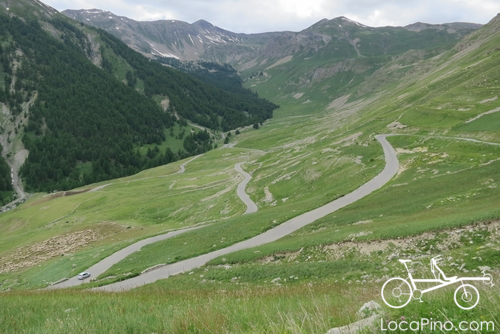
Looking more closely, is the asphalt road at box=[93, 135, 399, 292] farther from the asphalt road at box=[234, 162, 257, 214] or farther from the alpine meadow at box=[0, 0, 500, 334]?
the asphalt road at box=[234, 162, 257, 214]

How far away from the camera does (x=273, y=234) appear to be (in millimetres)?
37750

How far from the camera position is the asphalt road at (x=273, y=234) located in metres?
30.7

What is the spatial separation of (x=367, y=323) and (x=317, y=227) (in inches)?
1215

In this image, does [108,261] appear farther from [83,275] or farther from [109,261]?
[83,275]

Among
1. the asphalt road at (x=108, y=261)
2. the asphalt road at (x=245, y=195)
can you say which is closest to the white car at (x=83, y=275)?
the asphalt road at (x=108, y=261)

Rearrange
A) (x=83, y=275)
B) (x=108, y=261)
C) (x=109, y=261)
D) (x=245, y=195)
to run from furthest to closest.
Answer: (x=245, y=195) < (x=108, y=261) < (x=109, y=261) < (x=83, y=275)

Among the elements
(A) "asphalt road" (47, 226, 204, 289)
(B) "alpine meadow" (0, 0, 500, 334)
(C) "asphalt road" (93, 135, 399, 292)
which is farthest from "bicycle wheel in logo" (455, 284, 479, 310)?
(A) "asphalt road" (47, 226, 204, 289)

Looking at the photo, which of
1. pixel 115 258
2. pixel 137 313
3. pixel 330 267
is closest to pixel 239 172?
pixel 115 258

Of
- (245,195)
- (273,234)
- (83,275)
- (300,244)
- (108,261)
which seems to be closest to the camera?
(300,244)

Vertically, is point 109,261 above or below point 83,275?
below

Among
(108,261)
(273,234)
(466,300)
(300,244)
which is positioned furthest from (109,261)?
(466,300)

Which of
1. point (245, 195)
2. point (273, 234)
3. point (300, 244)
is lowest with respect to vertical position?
point (245, 195)

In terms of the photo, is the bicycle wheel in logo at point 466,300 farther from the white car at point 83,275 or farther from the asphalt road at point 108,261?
the white car at point 83,275

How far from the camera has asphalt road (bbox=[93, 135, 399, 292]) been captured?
30672mm
